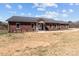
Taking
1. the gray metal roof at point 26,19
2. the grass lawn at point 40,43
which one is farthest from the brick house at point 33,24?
the grass lawn at point 40,43

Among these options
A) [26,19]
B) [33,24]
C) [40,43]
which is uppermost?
[26,19]

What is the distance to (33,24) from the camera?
594 cm

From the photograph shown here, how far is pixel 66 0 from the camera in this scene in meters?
5.73

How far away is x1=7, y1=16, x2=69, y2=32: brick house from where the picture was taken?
5.83 m

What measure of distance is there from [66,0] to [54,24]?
679mm

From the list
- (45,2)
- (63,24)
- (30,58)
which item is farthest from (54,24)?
(30,58)

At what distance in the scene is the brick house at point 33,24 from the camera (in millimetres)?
5832

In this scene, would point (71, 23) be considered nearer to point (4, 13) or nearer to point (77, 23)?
point (77, 23)

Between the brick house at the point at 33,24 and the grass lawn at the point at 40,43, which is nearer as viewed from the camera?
the grass lawn at the point at 40,43

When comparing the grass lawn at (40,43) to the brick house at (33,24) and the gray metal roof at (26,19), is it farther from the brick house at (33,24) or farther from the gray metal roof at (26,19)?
the gray metal roof at (26,19)

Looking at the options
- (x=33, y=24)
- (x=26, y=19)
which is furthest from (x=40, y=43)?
(x=26, y=19)

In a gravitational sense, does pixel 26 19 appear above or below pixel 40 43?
above

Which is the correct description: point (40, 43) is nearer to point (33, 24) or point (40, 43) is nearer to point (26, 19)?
point (33, 24)

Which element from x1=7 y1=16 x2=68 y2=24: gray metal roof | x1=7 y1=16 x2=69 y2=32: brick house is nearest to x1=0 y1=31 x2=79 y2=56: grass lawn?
x1=7 y1=16 x2=69 y2=32: brick house
